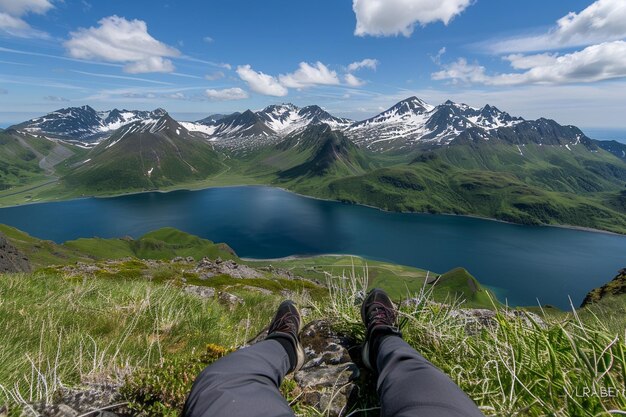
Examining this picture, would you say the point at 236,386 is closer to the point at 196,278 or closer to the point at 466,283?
the point at 196,278

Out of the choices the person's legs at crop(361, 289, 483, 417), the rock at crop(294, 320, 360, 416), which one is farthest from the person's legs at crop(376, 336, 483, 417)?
the rock at crop(294, 320, 360, 416)

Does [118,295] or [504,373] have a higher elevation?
[504,373]

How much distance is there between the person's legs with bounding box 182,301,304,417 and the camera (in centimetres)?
280

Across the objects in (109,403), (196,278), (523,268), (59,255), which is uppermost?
(109,403)

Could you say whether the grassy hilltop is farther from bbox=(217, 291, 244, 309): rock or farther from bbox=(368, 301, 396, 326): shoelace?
bbox=(217, 291, 244, 309): rock

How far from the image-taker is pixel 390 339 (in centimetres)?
402

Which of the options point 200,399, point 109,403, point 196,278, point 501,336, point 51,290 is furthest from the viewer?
point 196,278

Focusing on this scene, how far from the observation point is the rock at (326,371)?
3.57 metres

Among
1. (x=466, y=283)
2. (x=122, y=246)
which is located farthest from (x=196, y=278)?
(x=122, y=246)

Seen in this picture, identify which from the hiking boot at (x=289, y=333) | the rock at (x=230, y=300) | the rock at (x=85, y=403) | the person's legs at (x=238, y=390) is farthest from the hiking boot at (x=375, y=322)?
the rock at (x=230, y=300)

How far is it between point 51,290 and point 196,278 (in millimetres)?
35268

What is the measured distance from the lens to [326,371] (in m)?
4.22

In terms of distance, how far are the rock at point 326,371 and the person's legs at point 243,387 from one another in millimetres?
376

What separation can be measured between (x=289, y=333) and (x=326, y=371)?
0.85 m
